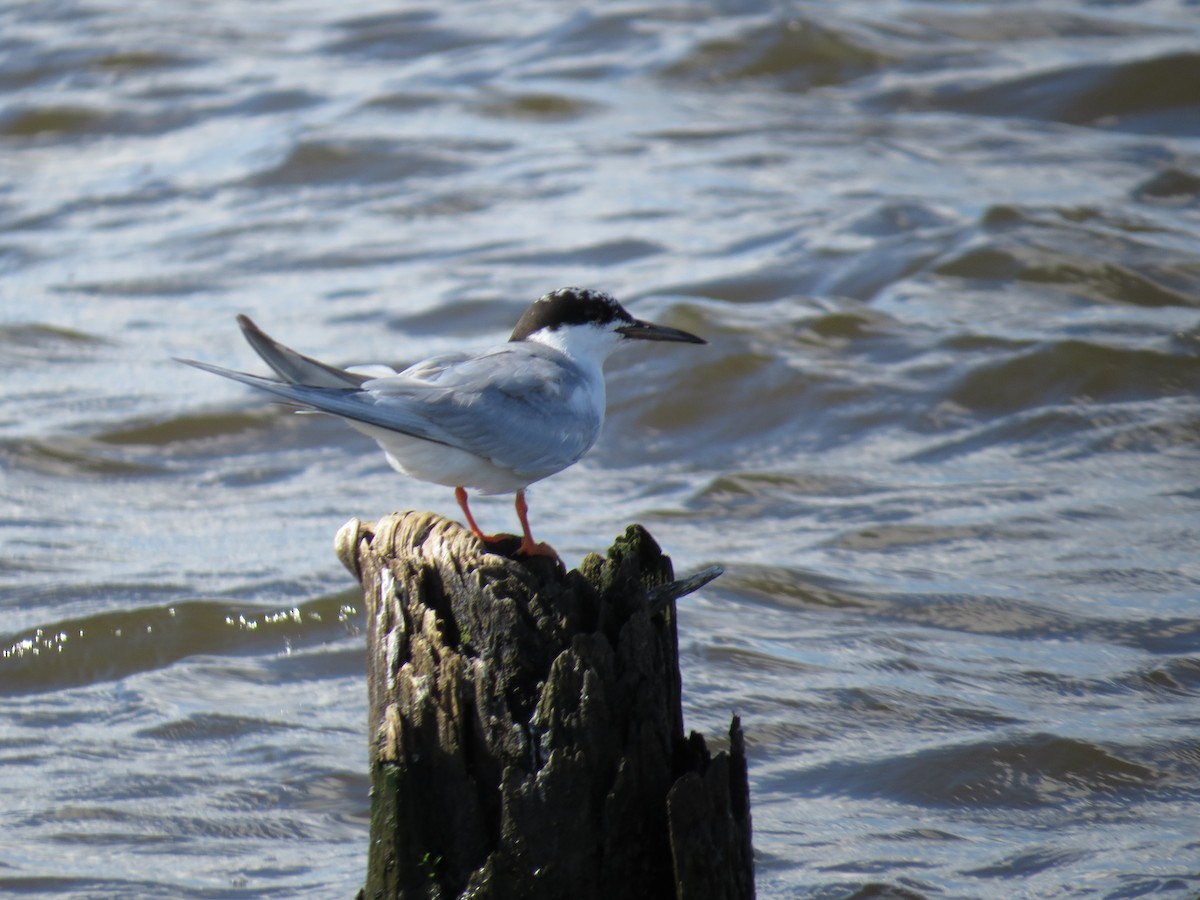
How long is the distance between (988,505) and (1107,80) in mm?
7651

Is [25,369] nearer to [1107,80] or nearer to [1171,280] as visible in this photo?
[1171,280]

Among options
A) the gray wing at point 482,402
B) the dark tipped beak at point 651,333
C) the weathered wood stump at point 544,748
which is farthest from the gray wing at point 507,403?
the weathered wood stump at point 544,748

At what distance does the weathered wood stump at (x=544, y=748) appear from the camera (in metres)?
3.77

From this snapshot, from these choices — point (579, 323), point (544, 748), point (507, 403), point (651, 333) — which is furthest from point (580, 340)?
point (544, 748)

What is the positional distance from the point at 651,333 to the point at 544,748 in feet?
7.52

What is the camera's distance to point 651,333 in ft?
18.9

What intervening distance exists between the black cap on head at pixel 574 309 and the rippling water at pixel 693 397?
171 centimetres

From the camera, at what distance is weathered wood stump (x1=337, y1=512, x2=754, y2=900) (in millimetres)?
3768

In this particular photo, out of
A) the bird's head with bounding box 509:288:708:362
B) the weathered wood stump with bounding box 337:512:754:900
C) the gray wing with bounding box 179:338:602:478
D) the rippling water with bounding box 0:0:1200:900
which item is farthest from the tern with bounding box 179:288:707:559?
the rippling water with bounding box 0:0:1200:900

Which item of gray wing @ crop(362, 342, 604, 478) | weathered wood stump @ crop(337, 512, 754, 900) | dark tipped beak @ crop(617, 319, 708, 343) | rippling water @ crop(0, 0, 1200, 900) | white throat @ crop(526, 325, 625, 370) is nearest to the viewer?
weathered wood stump @ crop(337, 512, 754, 900)

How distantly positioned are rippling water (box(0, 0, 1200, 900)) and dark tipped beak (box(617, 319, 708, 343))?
1.54m

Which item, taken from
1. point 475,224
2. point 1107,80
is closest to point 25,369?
point 475,224

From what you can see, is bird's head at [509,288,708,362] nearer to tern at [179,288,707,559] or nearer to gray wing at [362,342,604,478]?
tern at [179,288,707,559]

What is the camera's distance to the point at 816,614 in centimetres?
725
